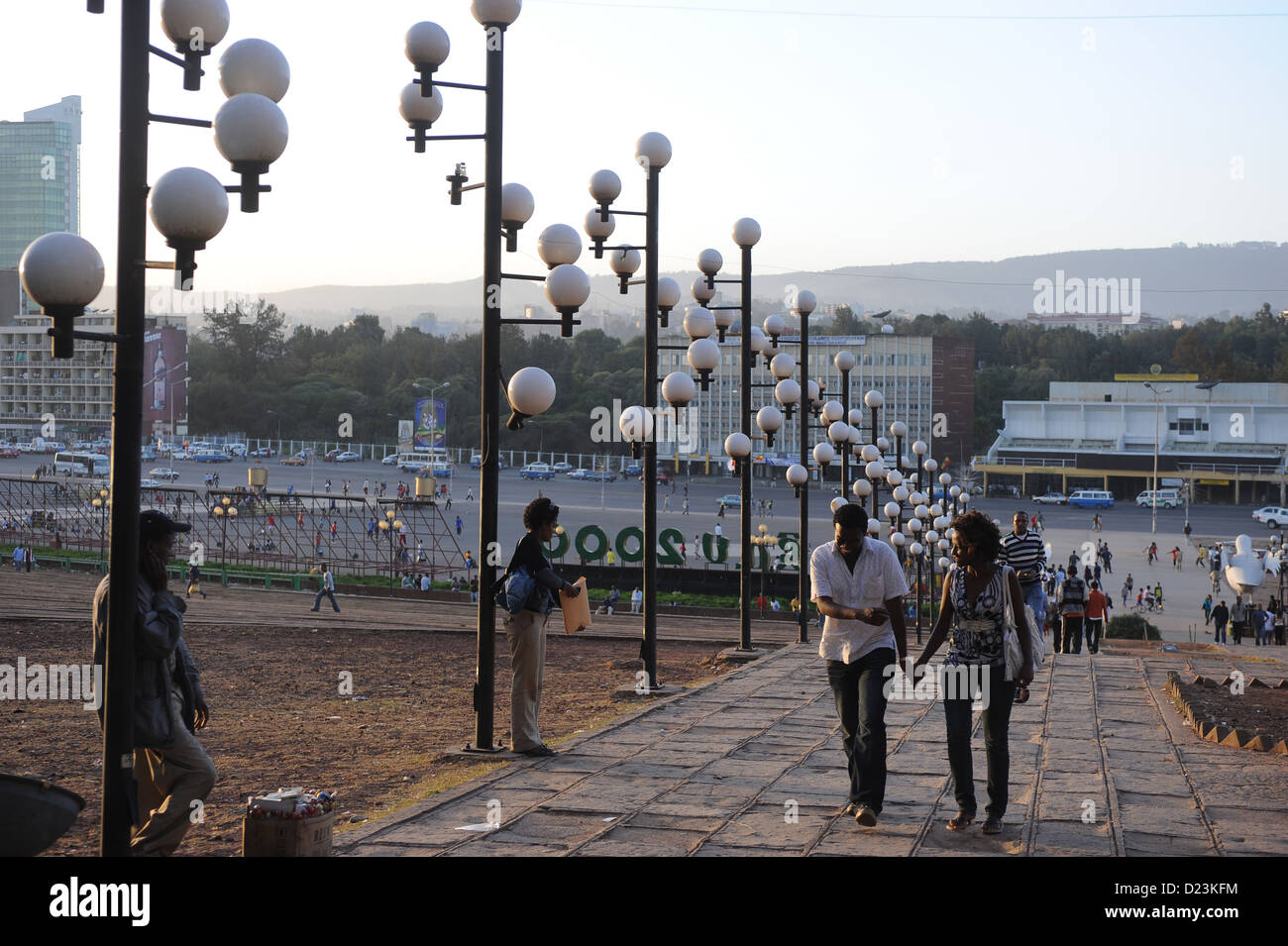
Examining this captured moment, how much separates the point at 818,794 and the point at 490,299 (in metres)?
3.57

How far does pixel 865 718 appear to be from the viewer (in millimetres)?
6176

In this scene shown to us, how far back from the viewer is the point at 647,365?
11.4m

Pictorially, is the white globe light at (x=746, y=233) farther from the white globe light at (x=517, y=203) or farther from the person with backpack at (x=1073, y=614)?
the white globe light at (x=517, y=203)

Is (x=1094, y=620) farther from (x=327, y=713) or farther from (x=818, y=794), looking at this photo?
(x=818, y=794)

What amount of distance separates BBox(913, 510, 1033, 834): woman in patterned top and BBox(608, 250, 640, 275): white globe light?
240 inches

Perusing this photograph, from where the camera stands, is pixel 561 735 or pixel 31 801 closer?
pixel 31 801

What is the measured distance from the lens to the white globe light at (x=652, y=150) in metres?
11.8

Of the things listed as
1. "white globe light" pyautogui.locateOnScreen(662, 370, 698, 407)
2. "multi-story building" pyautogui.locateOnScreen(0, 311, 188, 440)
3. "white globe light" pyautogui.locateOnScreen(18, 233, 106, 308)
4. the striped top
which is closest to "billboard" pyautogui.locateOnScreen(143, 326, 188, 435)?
"multi-story building" pyautogui.locateOnScreen(0, 311, 188, 440)

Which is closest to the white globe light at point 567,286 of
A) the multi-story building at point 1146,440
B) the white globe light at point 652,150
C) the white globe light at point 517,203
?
the white globe light at point 517,203

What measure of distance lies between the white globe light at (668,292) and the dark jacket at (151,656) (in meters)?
8.37

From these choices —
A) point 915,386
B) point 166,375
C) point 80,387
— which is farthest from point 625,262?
point 80,387
